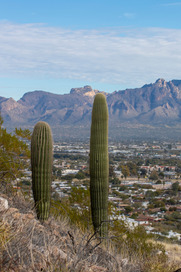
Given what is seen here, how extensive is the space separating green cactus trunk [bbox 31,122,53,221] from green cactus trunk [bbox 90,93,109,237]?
Answer: 3.89 feet

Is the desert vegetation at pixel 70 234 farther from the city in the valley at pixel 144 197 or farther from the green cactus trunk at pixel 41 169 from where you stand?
the city in the valley at pixel 144 197

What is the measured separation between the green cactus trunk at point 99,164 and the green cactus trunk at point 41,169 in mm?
1184

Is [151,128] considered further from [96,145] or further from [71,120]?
[96,145]

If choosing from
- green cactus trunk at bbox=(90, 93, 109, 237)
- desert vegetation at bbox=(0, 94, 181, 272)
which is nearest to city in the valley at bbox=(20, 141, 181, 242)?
desert vegetation at bbox=(0, 94, 181, 272)

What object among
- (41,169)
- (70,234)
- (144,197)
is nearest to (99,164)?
(41,169)

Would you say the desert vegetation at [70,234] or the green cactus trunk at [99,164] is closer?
the desert vegetation at [70,234]

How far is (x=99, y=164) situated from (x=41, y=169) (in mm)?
1470

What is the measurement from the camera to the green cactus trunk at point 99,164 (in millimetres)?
8852

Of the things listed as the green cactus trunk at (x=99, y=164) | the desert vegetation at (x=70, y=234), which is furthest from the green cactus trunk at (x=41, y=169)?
the green cactus trunk at (x=99, y=164)

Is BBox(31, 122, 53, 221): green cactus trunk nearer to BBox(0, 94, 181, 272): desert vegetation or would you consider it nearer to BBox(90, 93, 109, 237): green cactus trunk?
BBox(0, 94, 181, 272): desert vegetation

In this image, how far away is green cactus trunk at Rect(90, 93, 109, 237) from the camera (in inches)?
348

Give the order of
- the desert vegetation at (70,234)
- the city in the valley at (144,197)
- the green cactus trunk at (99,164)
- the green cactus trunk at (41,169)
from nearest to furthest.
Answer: the desert vegetation at (70,234) < the green cactus trunk at (41,169) < the green cactus trunk at (99,164) < the city in the valley at (144,197)

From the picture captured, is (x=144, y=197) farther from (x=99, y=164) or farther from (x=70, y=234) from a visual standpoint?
(x=70, y=234)

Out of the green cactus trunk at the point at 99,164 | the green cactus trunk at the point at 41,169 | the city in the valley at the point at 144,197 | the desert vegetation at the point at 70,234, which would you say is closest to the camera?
the desert vegetation at the point at 70,234
